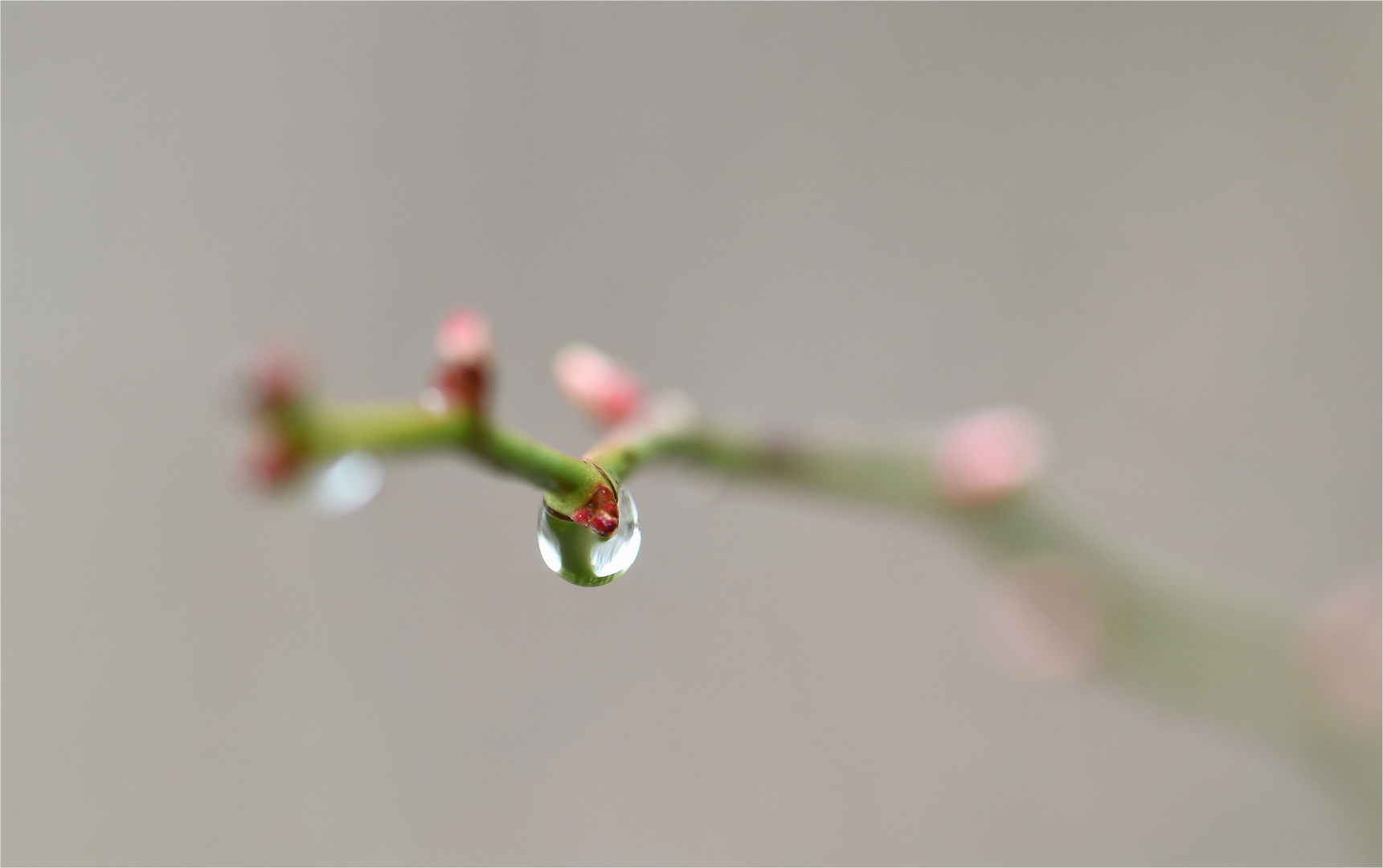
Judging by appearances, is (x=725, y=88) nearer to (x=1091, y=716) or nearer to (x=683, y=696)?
(x=683, y=696)

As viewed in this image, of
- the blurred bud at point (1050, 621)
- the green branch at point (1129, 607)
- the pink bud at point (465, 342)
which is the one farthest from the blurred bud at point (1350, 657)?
the pink bud at point (465, 342)

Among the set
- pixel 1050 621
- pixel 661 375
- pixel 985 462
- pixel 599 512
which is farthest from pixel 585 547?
pixel 661 375

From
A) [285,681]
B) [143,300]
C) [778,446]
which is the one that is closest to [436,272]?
[143,300]

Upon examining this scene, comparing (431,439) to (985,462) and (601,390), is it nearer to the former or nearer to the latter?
(601,390)

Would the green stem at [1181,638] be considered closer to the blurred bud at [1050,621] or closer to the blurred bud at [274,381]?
the blurred bud at [1050,621]

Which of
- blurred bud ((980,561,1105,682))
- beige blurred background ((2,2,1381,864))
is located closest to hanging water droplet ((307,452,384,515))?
blurred bud ((980,561,1105,682))
